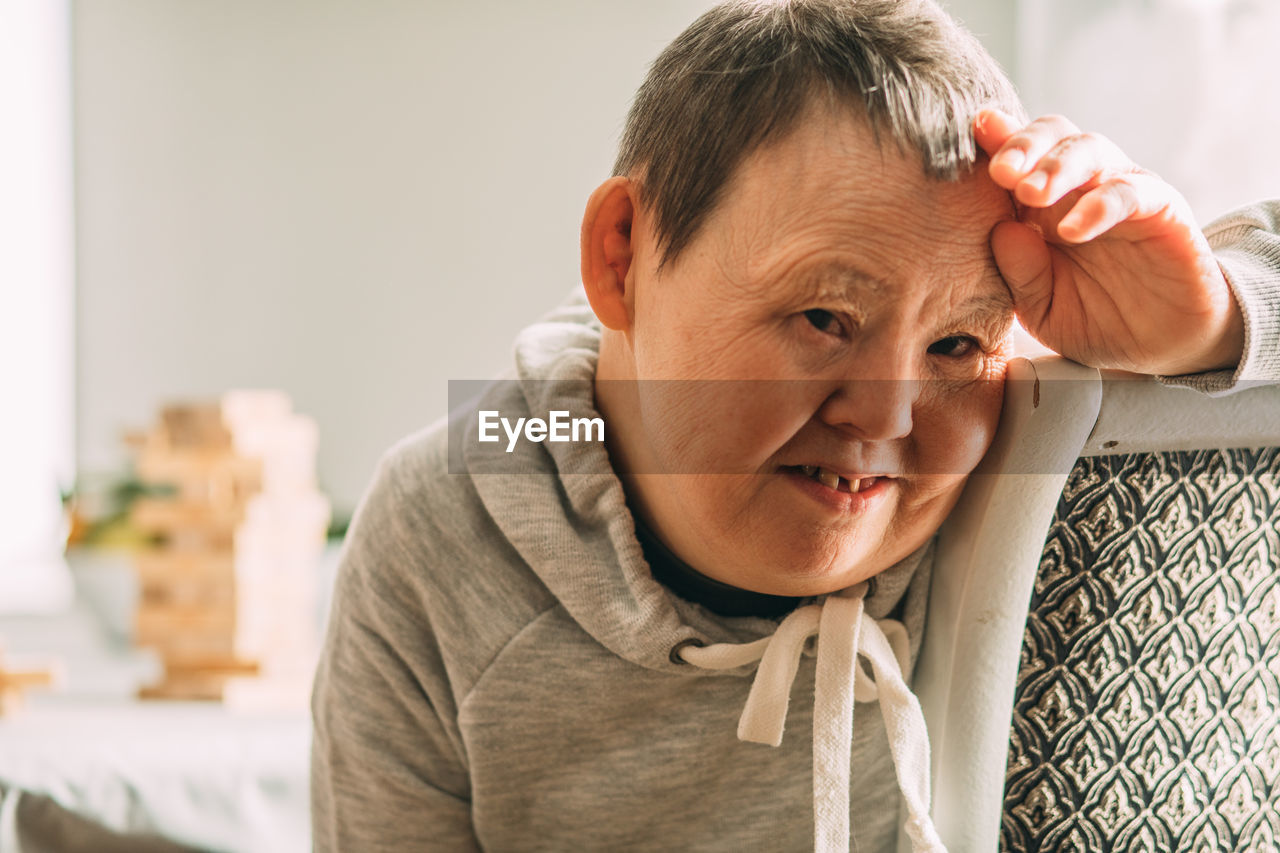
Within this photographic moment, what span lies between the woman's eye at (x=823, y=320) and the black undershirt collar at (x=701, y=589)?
0.25 metres

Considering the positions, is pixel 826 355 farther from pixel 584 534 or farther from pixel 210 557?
pixel 210 557

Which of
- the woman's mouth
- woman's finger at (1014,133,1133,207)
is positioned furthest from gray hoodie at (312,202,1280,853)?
woman's finger at (1014,133,1133,207)

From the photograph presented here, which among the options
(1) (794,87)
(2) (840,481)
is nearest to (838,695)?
(2) (840,481)

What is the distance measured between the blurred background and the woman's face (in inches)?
124

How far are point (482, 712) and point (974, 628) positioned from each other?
0.39m

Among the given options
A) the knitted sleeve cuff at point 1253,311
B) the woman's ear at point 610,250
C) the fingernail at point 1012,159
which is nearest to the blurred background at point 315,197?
the woman's ear at point 610,250

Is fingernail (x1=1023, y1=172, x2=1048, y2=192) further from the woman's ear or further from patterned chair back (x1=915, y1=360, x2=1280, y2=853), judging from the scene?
the woman's ear

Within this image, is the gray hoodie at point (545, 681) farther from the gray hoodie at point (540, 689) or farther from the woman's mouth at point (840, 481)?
the woman's mouth at point (840, 481)

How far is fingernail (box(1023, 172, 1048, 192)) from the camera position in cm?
52

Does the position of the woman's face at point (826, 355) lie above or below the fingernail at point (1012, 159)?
below

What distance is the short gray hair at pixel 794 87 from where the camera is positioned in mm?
586

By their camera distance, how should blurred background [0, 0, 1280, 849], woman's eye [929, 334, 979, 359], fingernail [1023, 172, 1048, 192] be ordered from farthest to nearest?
1. blurred background [0, 0, 1280, 849]
2. woman's eye [929, 334, 979, 359]
3. fingernail [1023, 172, 1048, 192]

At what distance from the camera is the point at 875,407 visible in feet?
1.94

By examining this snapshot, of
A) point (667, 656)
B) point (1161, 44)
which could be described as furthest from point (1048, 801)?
point (1161, 44)
